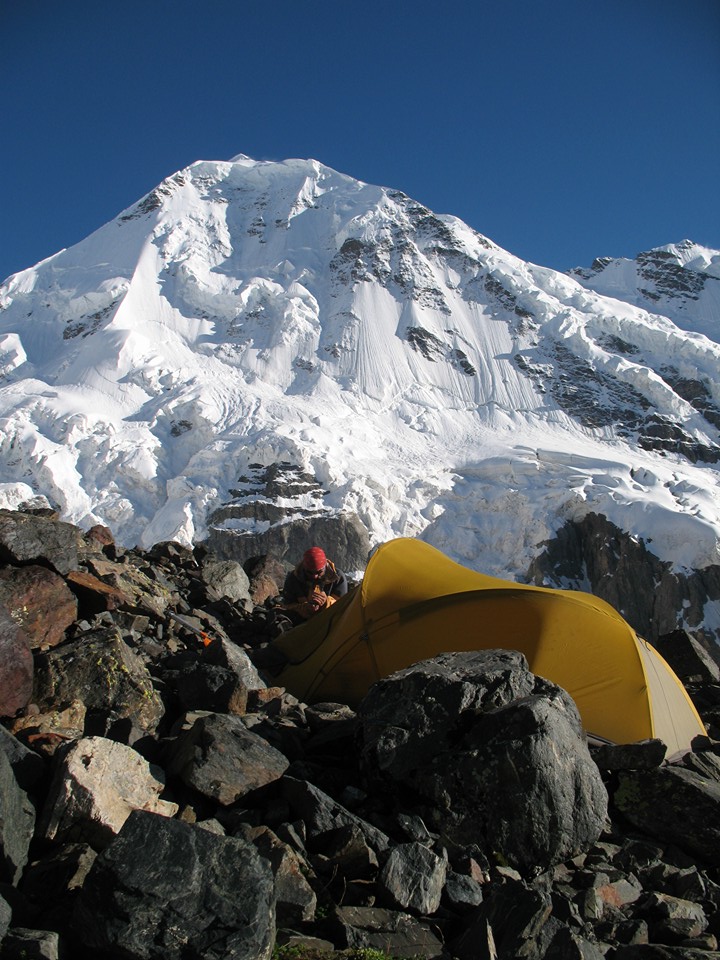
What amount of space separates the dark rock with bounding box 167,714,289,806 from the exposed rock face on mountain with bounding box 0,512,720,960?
0.01 m

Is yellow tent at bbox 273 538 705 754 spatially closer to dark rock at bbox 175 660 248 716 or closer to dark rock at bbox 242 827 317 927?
dark rock at bbox 175 660 248 716

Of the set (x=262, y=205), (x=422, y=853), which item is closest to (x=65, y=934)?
(x=422, y=853)

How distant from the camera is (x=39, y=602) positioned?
7.04 m

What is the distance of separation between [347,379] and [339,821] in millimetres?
93700

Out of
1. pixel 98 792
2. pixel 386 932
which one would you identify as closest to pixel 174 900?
pixel 98 792

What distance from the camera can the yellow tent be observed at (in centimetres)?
661

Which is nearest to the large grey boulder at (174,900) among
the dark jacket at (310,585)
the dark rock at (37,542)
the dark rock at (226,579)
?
the dark rock at (37,542)

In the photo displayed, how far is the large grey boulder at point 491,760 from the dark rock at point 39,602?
3.56 meters

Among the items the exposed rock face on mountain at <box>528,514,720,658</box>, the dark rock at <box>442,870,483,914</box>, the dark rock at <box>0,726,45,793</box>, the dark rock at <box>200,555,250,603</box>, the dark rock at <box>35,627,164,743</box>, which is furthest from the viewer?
the exposed rock face on mountain at <box>528,514,720,658</box>

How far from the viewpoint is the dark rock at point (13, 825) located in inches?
142

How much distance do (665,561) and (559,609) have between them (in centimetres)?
6435

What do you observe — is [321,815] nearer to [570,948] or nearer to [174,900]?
[174,900]

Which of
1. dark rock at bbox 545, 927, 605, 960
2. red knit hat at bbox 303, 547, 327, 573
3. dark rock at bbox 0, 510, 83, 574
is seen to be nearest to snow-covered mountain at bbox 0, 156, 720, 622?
red knit hat at bbox 303, 547, 327, 573

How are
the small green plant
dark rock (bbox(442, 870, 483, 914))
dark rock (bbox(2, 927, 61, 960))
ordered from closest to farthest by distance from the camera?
dark rock (bbox(2, 927, 61, 960))
the small green plant
dark rock (bbox(442, 870, 483, 914))
